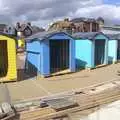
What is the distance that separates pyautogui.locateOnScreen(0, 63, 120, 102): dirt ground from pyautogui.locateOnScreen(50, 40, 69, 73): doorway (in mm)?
1403

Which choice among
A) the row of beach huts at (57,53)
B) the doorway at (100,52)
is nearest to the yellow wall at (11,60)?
the row of beach huts at (57,53)

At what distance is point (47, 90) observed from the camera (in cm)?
1360

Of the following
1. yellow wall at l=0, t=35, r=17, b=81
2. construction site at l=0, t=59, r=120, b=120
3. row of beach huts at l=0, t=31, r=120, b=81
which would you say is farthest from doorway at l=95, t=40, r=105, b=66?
yellow wall at l=0, t=35, r=17, b=81

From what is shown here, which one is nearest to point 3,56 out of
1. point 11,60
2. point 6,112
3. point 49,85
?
point 11,60

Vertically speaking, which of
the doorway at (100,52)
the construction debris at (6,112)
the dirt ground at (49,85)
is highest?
the doorway at (100,52)

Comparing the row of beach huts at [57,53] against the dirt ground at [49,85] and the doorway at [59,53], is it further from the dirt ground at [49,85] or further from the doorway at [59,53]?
the dirt ground at [49,85]

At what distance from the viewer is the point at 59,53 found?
1970 cm

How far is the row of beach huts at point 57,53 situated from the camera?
15.8m

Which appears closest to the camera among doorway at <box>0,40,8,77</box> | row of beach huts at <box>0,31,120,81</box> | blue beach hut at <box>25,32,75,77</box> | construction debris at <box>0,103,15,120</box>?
construction debris at <box>0,103,15,120</box>

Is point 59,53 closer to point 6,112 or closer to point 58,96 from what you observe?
point 58,96

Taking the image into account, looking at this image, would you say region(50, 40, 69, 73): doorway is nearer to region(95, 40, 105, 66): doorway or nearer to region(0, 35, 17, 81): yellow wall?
region(95, 40, 105, 66): doorway

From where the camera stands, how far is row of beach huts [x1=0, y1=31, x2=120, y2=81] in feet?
51.8

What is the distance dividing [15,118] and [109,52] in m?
16.7

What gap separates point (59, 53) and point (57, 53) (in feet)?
0.47
